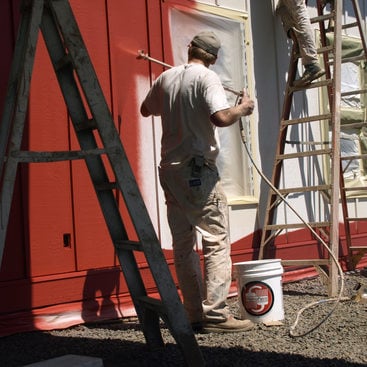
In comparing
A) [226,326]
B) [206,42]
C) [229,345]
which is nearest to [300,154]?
[206,42]

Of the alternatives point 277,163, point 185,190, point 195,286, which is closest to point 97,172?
point 185,190

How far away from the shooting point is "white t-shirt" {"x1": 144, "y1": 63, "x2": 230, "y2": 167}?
13.0 ft

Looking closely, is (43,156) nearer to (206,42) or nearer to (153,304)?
(153,304)

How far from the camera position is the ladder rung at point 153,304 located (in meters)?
3.21

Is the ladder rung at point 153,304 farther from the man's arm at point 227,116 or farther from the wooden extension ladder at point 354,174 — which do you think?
the wooden extension ladder at point 354,174

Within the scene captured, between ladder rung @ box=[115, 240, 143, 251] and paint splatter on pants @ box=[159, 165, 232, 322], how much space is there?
2.24 ft

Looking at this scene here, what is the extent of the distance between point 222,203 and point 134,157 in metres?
1.10

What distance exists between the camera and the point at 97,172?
3.54 m

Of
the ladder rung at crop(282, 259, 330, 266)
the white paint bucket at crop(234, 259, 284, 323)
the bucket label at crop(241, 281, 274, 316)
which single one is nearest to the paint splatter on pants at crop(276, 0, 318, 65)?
the ladder rung at crop(282, 259, 330, 266)

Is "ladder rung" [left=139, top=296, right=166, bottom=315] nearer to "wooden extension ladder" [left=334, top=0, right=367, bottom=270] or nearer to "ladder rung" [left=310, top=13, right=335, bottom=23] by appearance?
"wooden extension ladder" [left=334, top=0, right=367, bottom=270]

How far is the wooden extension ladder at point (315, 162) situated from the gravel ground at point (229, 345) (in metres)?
1.11

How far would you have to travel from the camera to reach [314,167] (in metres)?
6.56

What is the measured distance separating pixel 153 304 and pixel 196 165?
102cm

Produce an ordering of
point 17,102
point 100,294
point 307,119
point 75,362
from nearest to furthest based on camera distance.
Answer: point 75,362, point 17,102, point 100,294, point 307,119
